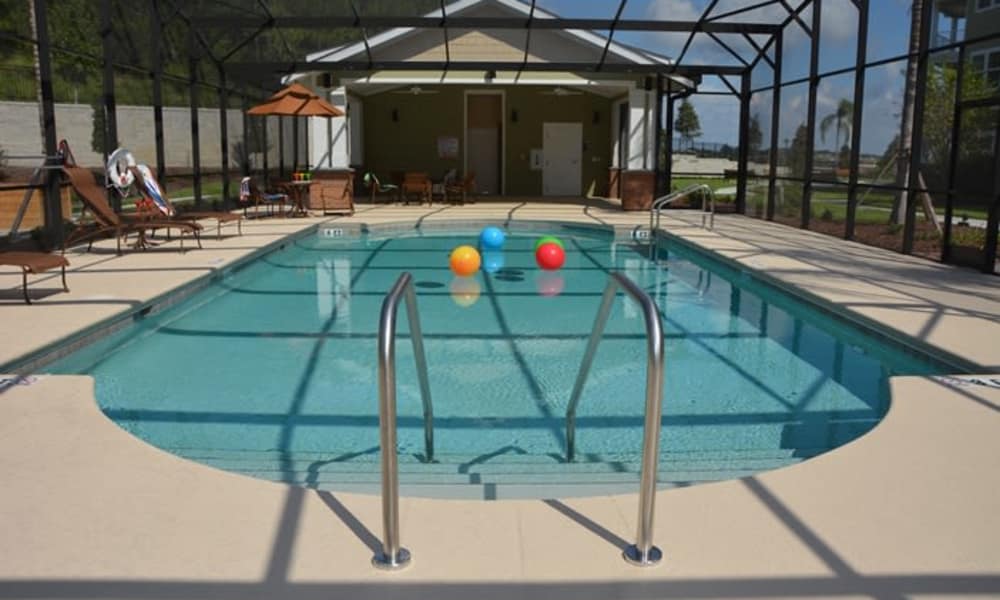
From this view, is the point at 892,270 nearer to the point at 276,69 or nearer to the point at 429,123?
the point at 276,69

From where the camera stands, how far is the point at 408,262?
11.3 meters

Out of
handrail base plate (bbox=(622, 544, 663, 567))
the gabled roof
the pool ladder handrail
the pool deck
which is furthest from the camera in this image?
the gabled roof

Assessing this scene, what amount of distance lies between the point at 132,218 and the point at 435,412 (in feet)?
23.9

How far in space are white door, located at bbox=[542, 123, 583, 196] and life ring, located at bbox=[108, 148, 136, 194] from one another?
1291 cm

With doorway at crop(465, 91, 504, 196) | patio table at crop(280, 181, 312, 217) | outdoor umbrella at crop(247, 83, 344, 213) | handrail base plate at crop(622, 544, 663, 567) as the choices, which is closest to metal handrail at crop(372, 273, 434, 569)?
handrail base plate at crop(622, 544, 663, 567)

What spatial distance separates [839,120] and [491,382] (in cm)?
1019

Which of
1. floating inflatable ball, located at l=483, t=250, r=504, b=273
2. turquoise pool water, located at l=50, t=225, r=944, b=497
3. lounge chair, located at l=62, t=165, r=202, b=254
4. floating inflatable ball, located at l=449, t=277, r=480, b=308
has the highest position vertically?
lounge chair, located at l=62, t=165, r=202, b=254

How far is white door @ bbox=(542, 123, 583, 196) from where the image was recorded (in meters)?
21.5

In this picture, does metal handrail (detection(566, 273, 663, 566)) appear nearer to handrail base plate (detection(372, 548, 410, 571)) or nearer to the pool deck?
the pool deck

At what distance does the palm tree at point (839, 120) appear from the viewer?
43.5 feet

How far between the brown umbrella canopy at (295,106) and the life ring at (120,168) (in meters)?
3.72

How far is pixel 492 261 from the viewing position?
11.4m

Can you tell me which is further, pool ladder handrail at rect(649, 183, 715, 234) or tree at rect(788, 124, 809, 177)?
tree at rect(788, 124, 809, 177)

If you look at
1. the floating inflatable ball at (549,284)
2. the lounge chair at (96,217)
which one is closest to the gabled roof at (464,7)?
the lounge chair at (96,217)
